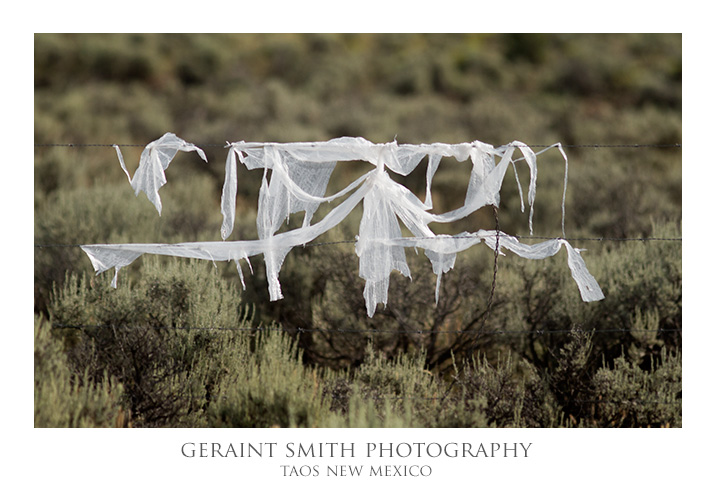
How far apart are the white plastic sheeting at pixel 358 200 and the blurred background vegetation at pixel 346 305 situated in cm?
43

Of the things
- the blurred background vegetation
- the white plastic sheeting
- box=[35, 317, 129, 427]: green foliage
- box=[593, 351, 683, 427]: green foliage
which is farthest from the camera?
box=[593, 351, 683, 427]: green foliage

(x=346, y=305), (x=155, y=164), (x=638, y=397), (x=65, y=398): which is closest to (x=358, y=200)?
(x=155, y=164)

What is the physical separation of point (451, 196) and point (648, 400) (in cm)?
615

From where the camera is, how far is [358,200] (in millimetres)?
3600

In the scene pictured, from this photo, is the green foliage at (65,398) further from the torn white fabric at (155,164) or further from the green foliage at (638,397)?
the green foliage at (638,397)

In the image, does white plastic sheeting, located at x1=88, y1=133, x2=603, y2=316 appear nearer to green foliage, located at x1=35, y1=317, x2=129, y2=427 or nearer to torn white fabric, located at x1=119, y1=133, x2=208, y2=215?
torn white fabric, located at x1=119, y1=133, x2=208, y2=215

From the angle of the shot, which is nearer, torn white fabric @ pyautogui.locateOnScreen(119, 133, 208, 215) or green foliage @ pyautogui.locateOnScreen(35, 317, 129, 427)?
green foliage @ pyautogui.locateOnScreen(35, 317, 129, 427)

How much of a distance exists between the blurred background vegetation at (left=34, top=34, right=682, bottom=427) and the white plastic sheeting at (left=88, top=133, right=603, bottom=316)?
0.43 metres

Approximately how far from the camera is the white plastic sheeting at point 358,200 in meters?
3.56

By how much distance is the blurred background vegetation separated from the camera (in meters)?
3.75

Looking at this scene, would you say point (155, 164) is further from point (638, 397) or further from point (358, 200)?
point (638, 397)

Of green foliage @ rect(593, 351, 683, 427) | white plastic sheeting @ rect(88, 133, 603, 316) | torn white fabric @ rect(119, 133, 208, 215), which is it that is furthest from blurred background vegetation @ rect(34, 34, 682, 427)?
torn white fabric @ rect(119, 133, 208, 215)

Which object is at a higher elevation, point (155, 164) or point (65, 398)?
point (155, 164)

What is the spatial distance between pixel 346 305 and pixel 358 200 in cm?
140
